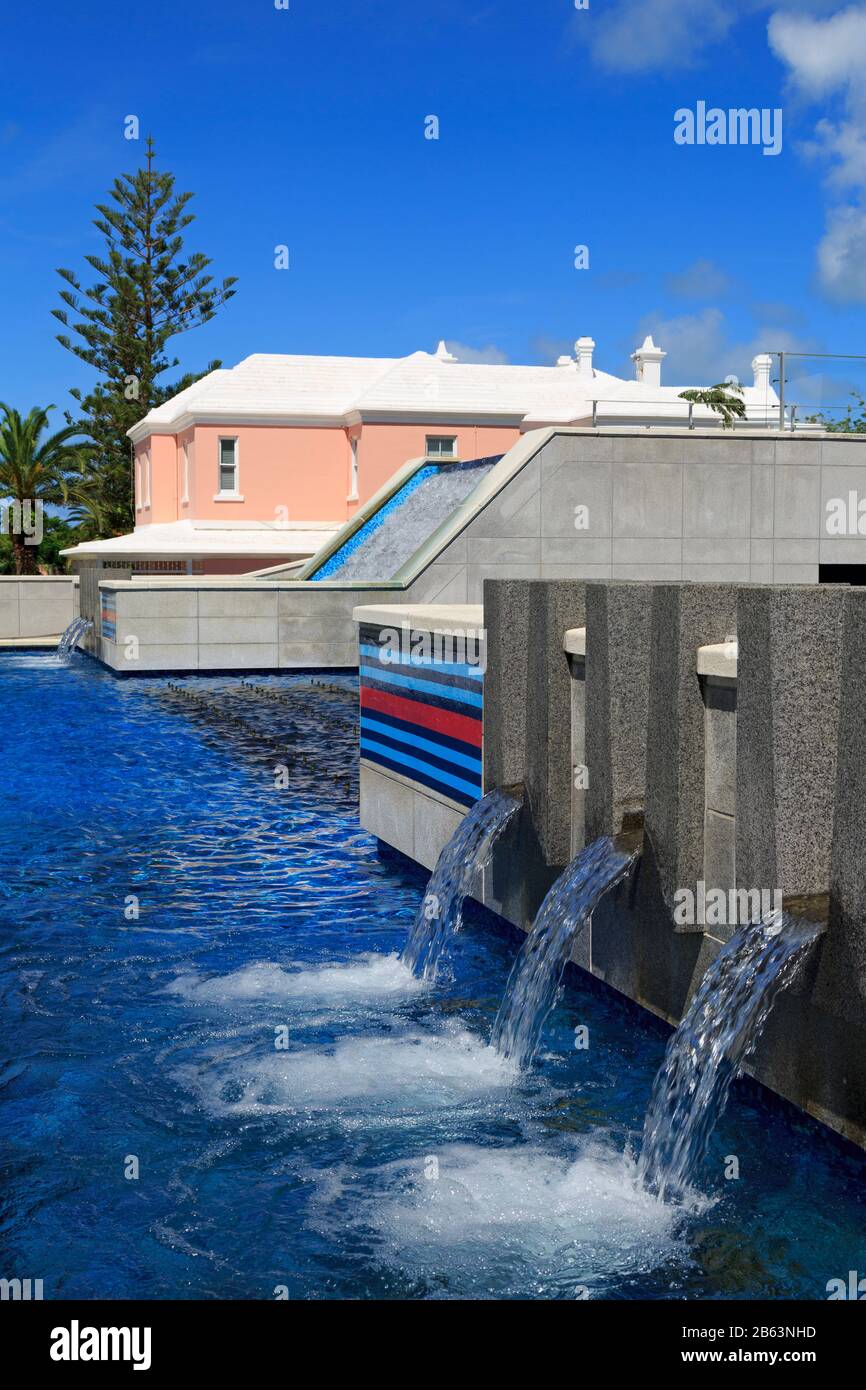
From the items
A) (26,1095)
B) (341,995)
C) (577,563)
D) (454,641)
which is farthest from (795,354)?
(26,1095)

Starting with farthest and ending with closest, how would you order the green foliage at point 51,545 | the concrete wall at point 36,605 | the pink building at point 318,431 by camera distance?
the green foliage at point 51,545 → the pink building at point 318,431 → the concrete wall at point 36,605

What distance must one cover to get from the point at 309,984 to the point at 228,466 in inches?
1430

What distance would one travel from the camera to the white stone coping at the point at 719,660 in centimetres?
659

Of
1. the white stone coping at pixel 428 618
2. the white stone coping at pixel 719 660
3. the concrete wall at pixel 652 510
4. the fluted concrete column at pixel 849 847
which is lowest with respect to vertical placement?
the fluted concrete column at pixel 849 847

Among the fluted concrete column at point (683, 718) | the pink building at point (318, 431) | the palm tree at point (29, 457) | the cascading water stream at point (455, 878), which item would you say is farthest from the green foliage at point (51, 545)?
the fluted concrete column at point (683, 718)

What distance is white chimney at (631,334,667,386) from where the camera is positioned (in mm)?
48781

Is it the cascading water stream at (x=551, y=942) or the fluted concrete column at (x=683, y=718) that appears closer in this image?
the fluted concrete column at (x=683, y=718)

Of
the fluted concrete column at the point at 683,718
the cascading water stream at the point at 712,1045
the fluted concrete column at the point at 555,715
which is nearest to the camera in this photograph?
the cascading water stream at the point at 712,1045

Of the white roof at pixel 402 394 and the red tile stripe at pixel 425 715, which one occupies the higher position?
the white roof at pixel 402 394

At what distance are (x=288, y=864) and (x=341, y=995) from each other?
10.9 feet

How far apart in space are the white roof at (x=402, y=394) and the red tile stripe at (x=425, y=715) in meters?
30.2

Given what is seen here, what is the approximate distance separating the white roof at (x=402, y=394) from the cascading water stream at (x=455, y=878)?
33.0 meters

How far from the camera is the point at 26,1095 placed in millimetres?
7105

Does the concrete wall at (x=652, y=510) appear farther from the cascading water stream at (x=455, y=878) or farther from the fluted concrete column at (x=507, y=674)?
the cascading water stream at (x=455, y=878)
